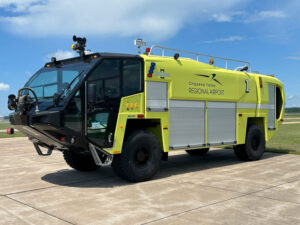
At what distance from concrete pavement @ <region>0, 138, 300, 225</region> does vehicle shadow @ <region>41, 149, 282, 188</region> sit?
2cm

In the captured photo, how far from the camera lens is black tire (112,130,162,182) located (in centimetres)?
663

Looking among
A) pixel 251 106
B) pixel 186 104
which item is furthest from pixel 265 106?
pixel 186 104

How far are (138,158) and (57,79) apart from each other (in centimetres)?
236

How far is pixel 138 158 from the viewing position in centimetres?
691

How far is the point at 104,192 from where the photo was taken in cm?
609

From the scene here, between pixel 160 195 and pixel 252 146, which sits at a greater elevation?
pixel 252 146

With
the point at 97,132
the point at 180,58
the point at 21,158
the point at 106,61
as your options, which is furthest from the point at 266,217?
the point at 21,158

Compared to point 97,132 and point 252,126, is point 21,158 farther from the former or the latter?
point 252,126

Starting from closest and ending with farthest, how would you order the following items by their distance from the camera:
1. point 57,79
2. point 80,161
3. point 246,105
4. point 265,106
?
point 57,79 → point 80,161 → point 246,105 → point 265,106

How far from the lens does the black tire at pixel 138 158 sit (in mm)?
6629

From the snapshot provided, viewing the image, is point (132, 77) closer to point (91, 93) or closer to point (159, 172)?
point (91, 93)

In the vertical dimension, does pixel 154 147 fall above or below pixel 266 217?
above

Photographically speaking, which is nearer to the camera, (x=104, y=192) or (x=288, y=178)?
(x=104, y=192)

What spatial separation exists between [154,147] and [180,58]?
7.90 feet
